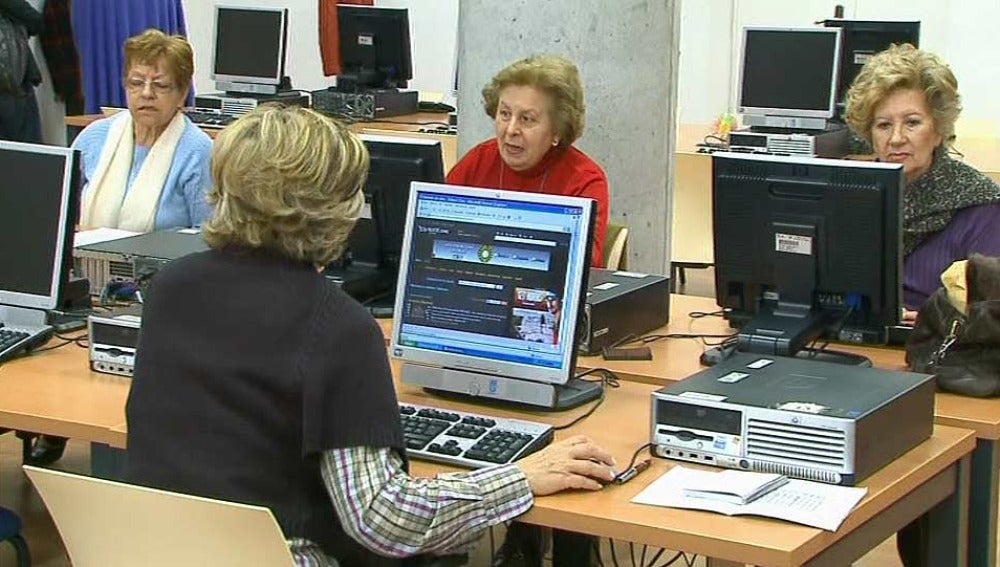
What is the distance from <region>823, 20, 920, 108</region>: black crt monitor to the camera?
7.22m

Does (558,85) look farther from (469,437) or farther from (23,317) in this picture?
(469,437)

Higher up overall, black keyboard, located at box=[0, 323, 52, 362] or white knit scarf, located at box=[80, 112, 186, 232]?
white knit scarf, located at box=[80, 112, 186, 232]

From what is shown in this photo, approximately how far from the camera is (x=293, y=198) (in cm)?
231

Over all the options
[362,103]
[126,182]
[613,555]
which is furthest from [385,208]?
[362,103]

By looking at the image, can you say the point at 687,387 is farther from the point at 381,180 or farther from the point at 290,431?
the point at 381,180

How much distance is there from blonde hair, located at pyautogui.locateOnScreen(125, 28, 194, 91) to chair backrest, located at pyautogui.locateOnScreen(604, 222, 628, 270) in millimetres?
1468

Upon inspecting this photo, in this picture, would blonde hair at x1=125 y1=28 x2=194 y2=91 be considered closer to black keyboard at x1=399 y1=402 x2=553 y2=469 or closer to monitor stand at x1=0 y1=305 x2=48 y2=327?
monitor stand at x1=0 y1=305 x2=48 y2=327

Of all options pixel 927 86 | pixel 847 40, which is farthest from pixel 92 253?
pixel 847 40

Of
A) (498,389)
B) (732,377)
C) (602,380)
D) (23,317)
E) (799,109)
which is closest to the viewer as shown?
(732,377)

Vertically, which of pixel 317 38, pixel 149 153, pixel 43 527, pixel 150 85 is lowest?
pixel 43 527

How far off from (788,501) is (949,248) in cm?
142

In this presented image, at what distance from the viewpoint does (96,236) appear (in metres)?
4.15

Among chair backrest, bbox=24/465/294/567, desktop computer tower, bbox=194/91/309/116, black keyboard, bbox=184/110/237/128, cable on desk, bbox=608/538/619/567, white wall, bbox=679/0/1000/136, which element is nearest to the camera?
chair backrest, bbox=24/465/294/567

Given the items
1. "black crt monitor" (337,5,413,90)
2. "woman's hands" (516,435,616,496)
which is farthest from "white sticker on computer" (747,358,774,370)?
"black crt monitor" (337,5,413,90)
